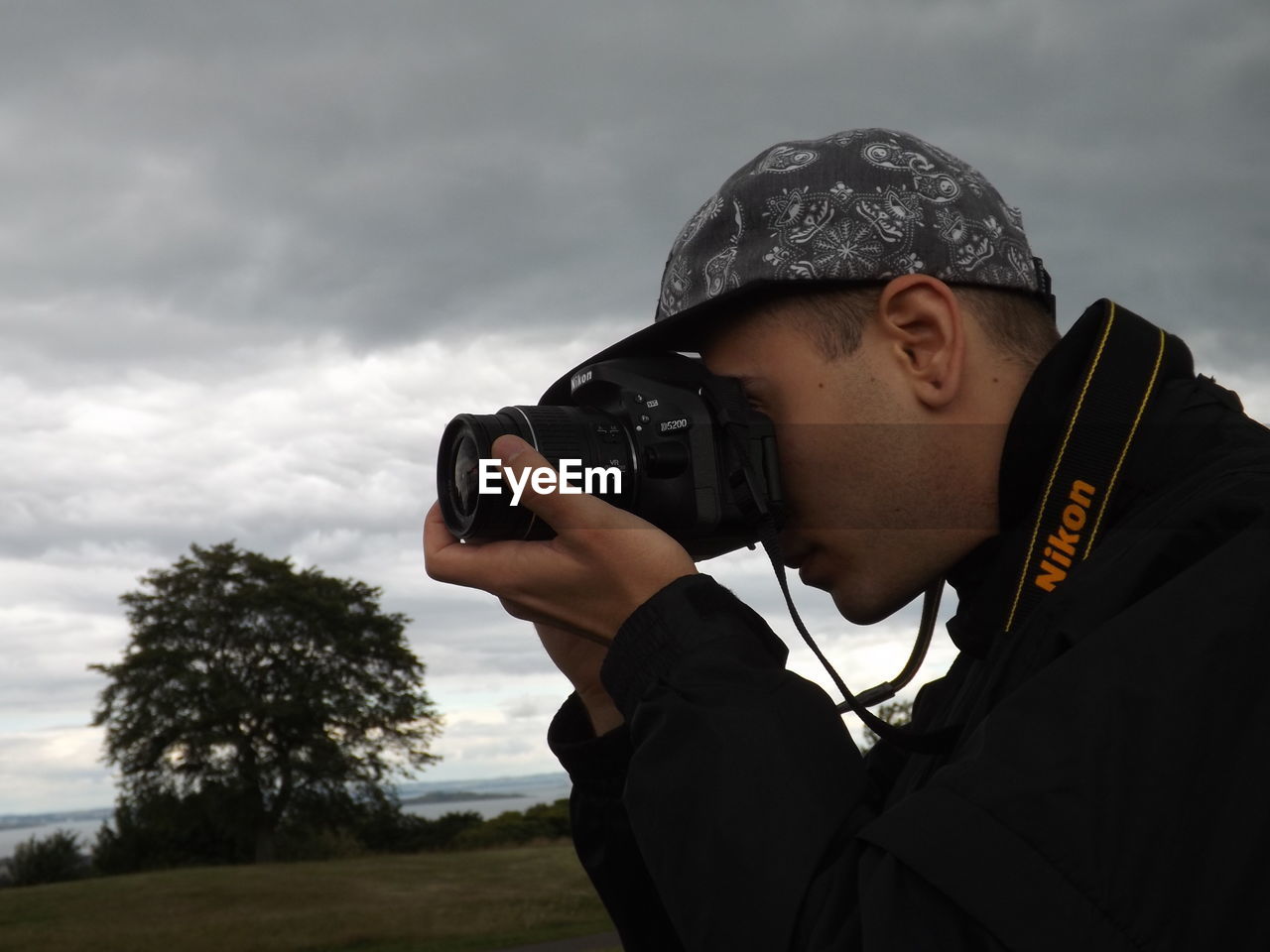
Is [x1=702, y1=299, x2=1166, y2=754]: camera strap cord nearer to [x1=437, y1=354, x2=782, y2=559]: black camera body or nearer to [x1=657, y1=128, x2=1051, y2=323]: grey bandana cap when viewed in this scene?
[x1=657, y1=128, x2=1051, y2=323]: grey bandana cap

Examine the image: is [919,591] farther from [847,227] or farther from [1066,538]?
[847,227]

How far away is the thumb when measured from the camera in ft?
5.53

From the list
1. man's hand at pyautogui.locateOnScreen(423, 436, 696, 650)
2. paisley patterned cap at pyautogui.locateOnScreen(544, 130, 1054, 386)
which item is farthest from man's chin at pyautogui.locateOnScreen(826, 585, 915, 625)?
paisley patterned cap at pyautogui.locateOnScreen(544, 130, 1054, 386)

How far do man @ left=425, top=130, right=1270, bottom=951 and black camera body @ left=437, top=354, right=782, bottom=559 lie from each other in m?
0.05

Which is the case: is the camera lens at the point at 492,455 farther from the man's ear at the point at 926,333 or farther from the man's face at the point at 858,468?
the man's ear at the point at 926,333

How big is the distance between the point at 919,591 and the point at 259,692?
38.6 m

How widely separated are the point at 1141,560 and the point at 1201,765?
11.0 inches

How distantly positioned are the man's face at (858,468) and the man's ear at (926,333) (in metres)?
0.01

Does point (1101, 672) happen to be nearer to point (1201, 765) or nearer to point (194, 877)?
point (1201, 765)

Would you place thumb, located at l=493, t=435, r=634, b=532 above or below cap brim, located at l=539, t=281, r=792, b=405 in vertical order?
below

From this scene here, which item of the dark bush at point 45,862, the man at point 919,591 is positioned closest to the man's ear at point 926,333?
the man at point 919,591

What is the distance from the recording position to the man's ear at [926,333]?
1.74m

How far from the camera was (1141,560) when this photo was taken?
4.49 feet

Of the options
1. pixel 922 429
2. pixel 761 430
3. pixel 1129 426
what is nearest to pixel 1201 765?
pixel 1129 426
